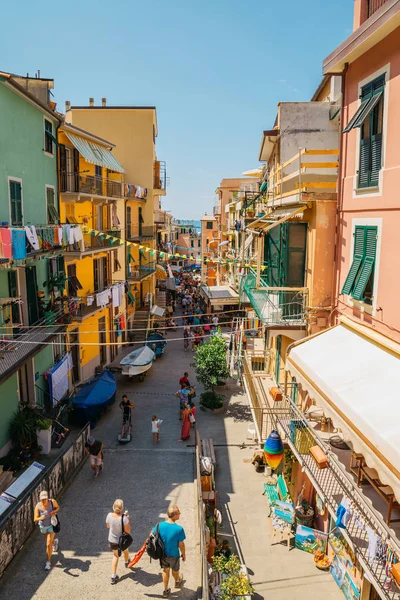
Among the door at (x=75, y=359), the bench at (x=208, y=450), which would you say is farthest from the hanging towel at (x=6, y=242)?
the door at (x=75, y=359)

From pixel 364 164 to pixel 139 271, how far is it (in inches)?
968

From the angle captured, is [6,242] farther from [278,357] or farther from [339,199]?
[278,357]

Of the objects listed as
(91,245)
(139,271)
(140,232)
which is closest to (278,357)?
(91,245)

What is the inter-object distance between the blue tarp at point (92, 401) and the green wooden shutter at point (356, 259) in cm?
1105

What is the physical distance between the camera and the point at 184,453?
52.0 feet

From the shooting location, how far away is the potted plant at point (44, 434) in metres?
15.4

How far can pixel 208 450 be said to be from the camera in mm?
15922

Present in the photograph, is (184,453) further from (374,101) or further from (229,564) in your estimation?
(374,101)

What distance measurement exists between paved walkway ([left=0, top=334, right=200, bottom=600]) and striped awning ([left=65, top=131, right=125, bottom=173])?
1104 centimetres

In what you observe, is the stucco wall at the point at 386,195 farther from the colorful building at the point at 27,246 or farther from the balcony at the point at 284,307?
the colorful building at the point at 27,246

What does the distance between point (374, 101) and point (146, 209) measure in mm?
27894

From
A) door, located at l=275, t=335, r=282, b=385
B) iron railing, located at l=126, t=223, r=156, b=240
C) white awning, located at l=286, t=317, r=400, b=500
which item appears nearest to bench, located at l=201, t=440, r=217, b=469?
door, located at l=275, t=335, r=282, b=385

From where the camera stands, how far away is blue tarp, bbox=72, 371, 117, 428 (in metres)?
17.8

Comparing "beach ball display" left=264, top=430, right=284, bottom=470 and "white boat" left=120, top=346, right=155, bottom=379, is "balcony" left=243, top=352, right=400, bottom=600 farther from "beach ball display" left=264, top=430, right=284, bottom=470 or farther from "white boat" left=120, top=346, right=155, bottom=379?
"white boat" left=120, top=346, right=155, bottom=379
